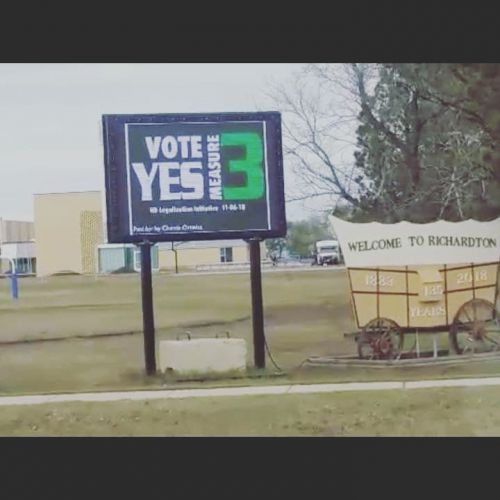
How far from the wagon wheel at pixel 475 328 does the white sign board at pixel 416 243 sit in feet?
1.09

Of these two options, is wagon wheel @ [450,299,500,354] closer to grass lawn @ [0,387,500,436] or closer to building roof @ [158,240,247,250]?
grass lawn @ [0,387,500,436]

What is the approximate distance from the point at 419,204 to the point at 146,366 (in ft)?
7.05

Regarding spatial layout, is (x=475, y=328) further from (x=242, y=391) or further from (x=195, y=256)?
(x=195, y=256)

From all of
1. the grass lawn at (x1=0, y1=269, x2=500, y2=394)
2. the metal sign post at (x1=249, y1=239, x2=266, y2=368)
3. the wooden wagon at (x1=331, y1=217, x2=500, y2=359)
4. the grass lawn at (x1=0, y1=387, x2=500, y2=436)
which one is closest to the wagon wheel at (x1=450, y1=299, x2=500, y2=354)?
the wooden wagon at (x1=331, y1=217, x2=500, y2=359)

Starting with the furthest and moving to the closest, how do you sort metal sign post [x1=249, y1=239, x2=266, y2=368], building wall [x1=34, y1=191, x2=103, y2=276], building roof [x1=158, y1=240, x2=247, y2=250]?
metal sign post [x1=249, y1=239, x2=266, y2=368] → building roof [x1=158, y1=240, x2=247, y2=250] → building wall [x1=34, y1=191, x2=103, y2=276]

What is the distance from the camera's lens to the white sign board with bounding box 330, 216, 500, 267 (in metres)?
5.96

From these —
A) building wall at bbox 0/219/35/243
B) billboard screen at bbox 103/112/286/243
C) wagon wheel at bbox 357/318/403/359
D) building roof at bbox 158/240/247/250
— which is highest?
billboard screen at bbox 103/112/286/243

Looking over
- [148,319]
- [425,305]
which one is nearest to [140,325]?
[148,319]

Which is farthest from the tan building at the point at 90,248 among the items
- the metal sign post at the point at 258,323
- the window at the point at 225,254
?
the metal sign post at the point at 258,323

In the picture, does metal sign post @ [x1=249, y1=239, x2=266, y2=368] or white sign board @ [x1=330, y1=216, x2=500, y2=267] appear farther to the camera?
metal sign post @ [x1=249, y1=239, x2=266, y2=368]

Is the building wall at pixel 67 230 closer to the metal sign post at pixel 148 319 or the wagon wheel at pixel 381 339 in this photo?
the metal sign post at pixel 148 319

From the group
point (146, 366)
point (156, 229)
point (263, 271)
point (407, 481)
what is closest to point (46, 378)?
point (146, 366)

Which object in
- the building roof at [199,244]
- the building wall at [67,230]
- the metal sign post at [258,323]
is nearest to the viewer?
the building wall at [67,230]

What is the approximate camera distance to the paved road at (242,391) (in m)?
5.96
